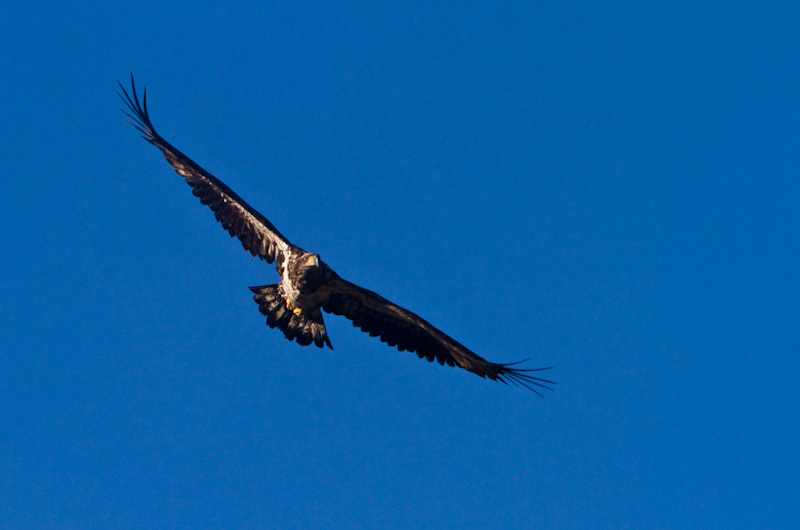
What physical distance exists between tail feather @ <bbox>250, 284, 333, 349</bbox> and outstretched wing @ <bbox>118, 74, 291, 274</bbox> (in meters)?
0.51

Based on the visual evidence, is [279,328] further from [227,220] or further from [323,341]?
[227,220]

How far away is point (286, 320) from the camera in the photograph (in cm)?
1308

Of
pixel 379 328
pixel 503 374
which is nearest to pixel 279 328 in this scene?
pixel 379 328

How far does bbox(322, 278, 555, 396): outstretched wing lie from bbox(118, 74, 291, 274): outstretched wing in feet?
4.05

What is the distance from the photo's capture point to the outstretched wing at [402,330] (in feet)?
41.7

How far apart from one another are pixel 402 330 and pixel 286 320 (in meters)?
2.05

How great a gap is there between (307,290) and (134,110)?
4.76 meters

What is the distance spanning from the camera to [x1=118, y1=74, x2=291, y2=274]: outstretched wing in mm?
12867

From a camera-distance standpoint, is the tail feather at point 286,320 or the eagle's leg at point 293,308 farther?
the tail feather at point 286,320

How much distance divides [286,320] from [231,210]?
2188mm

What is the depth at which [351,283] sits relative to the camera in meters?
12.7

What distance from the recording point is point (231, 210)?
13.2m

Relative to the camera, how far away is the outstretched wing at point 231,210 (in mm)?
12867

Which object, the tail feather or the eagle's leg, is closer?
the eagle's leg
